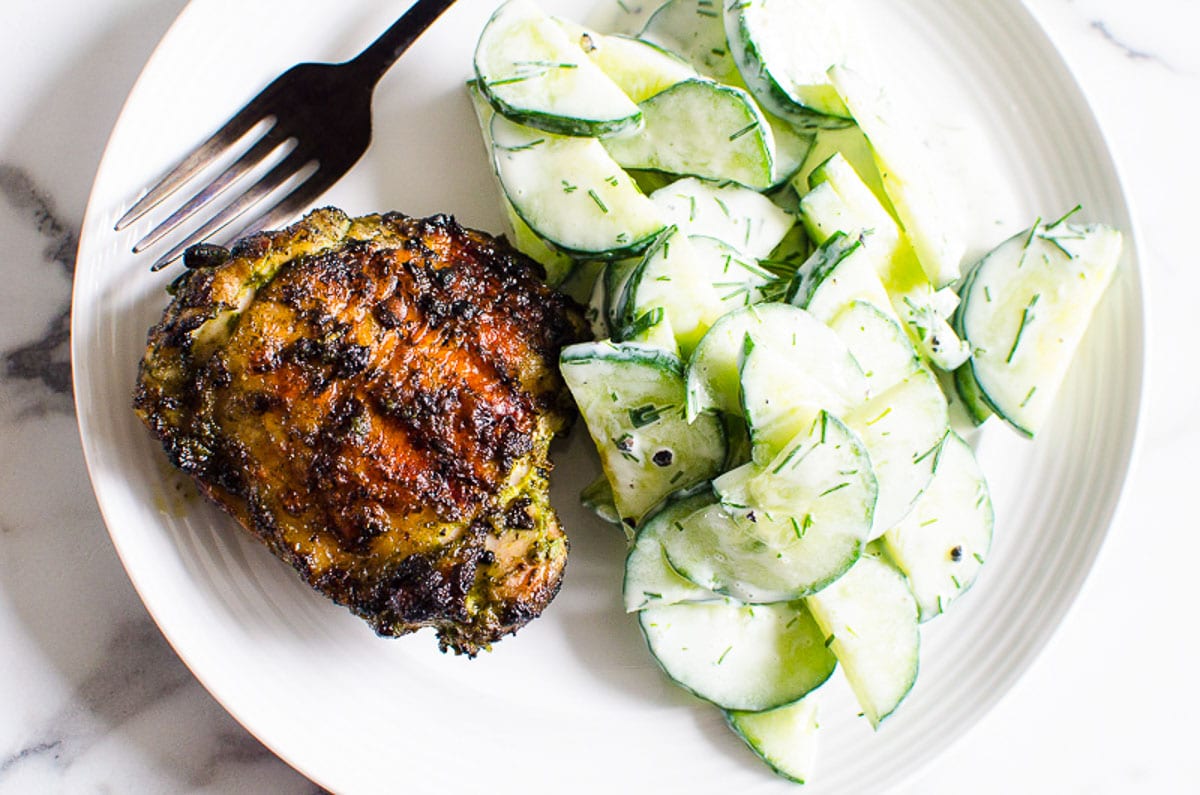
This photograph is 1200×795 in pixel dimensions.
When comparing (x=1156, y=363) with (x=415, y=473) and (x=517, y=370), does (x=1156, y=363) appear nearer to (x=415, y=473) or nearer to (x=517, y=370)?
(x=517, y=370)

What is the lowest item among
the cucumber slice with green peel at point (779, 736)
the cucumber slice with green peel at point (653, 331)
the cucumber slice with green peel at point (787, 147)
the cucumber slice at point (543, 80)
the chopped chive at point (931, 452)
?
the cucumber slice with green peel at point (779, 736)

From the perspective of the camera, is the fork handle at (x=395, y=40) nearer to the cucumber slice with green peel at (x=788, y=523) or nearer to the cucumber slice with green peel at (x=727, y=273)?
the cucumber slice with green peel at (x=727, y=273)

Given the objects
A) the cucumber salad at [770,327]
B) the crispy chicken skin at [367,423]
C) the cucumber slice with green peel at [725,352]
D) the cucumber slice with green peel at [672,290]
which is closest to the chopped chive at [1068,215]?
the cucumber salad at [770,327]

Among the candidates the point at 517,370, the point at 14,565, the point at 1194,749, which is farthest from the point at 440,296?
the point at 1194,749

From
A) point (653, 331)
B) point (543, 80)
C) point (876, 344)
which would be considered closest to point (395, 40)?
point (543, 80)

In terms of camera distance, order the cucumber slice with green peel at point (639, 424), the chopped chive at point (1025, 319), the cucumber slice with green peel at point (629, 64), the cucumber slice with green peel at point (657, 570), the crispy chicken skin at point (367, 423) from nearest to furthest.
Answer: the crispy chicken skin at point (367, 423) < the cucumber slice with green peel at point (639, 424) < the cucumber slice with green peel at point (657, 570) < the cucumber slice with green peel at point (629, 64) < the chopped chive at point (1025, 319)
